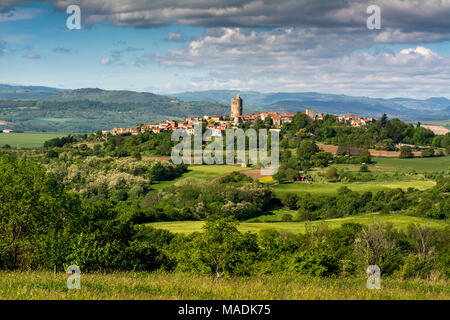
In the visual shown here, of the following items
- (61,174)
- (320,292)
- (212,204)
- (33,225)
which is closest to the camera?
(320,292)

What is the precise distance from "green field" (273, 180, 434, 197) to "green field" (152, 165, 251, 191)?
11.7m

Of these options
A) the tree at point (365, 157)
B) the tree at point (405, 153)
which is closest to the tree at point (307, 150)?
the tree at point (365, 157)

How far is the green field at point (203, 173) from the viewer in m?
77.2

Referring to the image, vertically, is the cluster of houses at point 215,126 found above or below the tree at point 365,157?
above

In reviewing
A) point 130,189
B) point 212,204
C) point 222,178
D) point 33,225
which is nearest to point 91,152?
point 130,189

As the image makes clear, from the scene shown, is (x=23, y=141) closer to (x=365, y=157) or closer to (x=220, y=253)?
(x=365, y=157)

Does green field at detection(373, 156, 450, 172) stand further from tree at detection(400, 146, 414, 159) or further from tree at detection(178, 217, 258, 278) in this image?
tree at detection(178, 217, 258, 278)

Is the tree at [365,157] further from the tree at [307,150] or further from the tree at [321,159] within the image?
the tree at [307,150]

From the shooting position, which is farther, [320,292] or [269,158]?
[269,158]

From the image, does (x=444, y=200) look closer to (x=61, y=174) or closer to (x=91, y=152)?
(x=61, y=174)

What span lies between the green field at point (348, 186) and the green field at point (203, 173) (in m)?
11.7

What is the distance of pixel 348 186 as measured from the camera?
70.4 m
